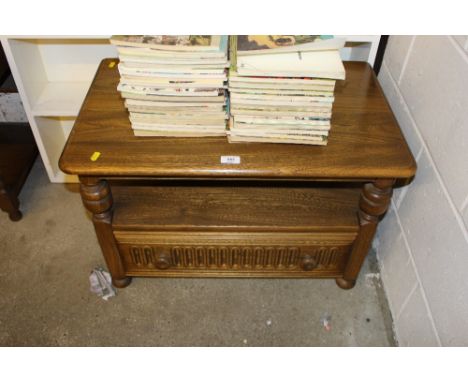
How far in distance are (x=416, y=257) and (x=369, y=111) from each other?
455 mm

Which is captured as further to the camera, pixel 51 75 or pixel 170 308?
pixel 51 75

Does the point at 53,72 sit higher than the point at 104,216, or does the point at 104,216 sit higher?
the point at 53,72

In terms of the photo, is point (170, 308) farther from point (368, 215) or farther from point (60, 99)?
point (60, 99)

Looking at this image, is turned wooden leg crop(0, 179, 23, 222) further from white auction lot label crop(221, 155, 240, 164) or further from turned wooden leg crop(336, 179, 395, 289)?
turned wooden leg crop(336, 179, 395, 289)

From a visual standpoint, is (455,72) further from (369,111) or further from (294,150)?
(294,150)

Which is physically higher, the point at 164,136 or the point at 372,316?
the point at 164,136

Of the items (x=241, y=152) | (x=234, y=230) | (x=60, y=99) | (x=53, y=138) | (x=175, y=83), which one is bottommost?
(x=53, y=138)

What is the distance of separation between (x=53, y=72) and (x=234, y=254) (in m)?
1.08

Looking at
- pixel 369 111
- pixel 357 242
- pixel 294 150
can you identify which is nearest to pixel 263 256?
pixel 357 242

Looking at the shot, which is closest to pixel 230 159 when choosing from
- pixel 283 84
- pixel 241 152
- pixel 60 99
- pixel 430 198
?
pixel 241 152

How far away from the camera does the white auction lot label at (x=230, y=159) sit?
1.15m

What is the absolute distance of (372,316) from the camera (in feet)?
4.92

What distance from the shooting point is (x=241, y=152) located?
1184 millimetres
